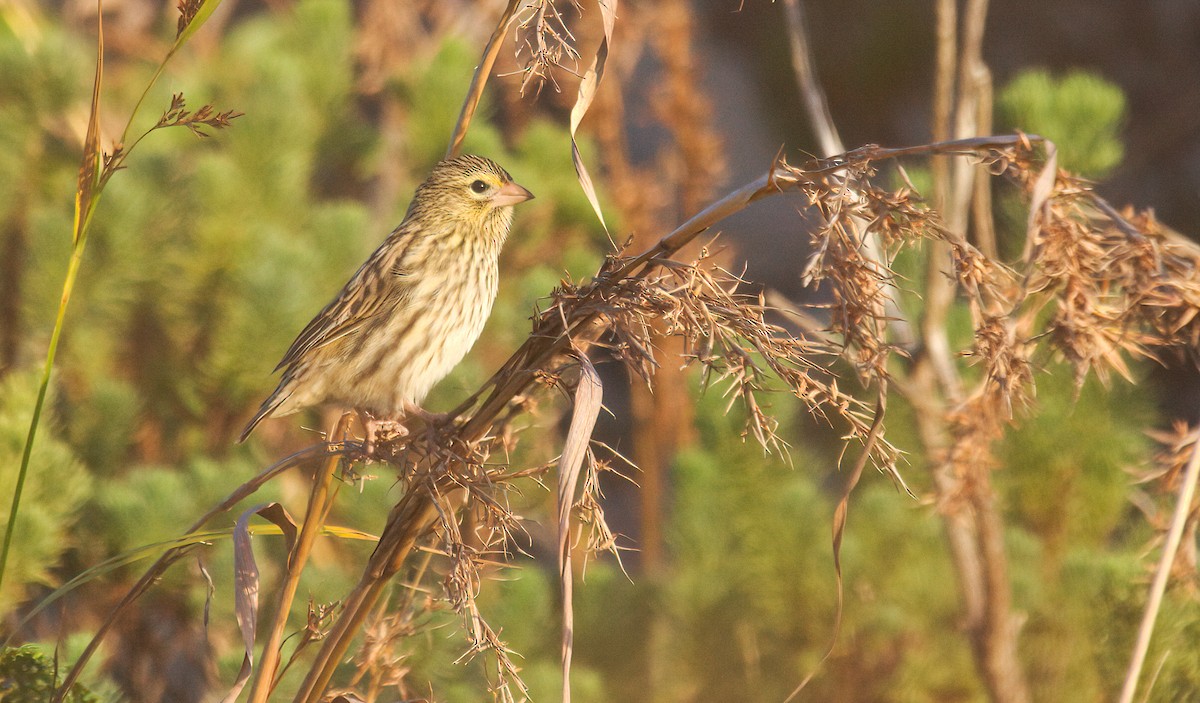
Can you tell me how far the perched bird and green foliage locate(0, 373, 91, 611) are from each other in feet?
1.51

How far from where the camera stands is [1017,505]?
13.9 ft

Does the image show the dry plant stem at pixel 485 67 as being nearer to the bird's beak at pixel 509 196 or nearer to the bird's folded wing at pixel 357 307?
the bird's folded wing at pixel 357 307

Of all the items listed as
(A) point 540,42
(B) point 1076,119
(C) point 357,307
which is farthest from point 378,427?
(B) point 1076,119

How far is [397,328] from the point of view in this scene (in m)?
3.04

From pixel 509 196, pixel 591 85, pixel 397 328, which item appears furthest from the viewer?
pixel 509 196

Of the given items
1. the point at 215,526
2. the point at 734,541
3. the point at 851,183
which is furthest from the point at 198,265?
the point at 851,183

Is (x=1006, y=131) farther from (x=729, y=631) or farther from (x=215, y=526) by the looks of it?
(x=215, y=526)

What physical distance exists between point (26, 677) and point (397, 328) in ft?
4.38

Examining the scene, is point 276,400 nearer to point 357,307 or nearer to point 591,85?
point 357,307

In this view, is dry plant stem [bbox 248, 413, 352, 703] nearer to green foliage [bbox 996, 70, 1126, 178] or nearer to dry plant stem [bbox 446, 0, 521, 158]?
dry plant stem [bbox 446, 0, 521, 158]

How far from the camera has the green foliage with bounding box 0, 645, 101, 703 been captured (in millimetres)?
1877

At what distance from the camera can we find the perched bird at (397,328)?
118 inches

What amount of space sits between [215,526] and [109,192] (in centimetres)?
111

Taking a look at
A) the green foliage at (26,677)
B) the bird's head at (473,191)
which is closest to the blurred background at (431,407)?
the bird's head at (473,191)
